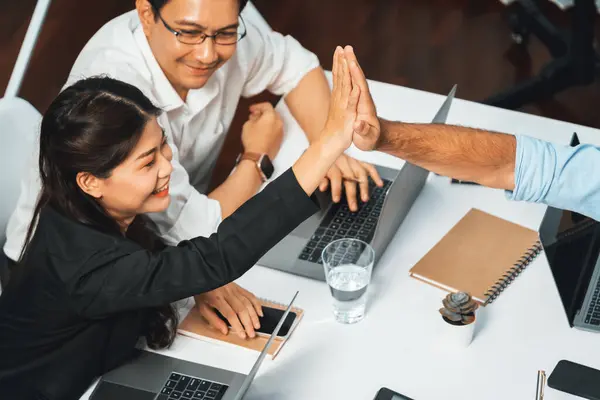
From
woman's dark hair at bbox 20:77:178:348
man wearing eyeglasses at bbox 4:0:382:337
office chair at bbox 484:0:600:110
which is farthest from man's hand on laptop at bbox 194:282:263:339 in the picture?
office chair at bbox 484:0:600:110

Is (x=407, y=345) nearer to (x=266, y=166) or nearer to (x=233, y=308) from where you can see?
(x=233, y=308)

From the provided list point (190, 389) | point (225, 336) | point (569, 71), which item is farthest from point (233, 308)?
point (569, 71)

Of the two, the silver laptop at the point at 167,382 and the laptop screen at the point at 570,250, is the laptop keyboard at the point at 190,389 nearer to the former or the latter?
the silver laptop at the point at 167,382

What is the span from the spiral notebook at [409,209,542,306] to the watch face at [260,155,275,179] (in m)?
0.43

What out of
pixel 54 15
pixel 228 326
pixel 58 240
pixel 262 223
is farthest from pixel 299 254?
pixel 54 15

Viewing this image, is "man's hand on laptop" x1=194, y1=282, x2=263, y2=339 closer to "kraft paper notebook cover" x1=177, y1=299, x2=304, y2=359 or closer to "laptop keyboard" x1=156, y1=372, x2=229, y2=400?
"kraft paper notebook cover" x1=177, y1=299, x2=304, y2=359

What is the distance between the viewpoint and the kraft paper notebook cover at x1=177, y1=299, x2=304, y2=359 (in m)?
1.69

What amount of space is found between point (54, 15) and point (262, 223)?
2.83 m

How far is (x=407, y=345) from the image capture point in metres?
1.69

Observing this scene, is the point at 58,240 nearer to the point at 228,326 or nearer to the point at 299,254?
the point at 228,326

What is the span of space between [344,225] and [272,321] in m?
0.30

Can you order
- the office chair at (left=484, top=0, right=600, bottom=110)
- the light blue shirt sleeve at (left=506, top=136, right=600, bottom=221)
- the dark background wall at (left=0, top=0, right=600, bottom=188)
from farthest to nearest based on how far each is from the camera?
the dark background wall at (left=0, top=0, right=600, bottom=188), the office chair at (left=484, top=0, right=600, bottom=110), the light blue shirt sleeve at (left=506, top=136, right=600, bottom=221)

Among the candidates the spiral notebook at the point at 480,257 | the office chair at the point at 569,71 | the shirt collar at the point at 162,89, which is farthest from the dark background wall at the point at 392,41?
the spiral notebook at the point at 480,257

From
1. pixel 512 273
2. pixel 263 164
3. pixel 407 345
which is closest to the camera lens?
pixel 407 345
